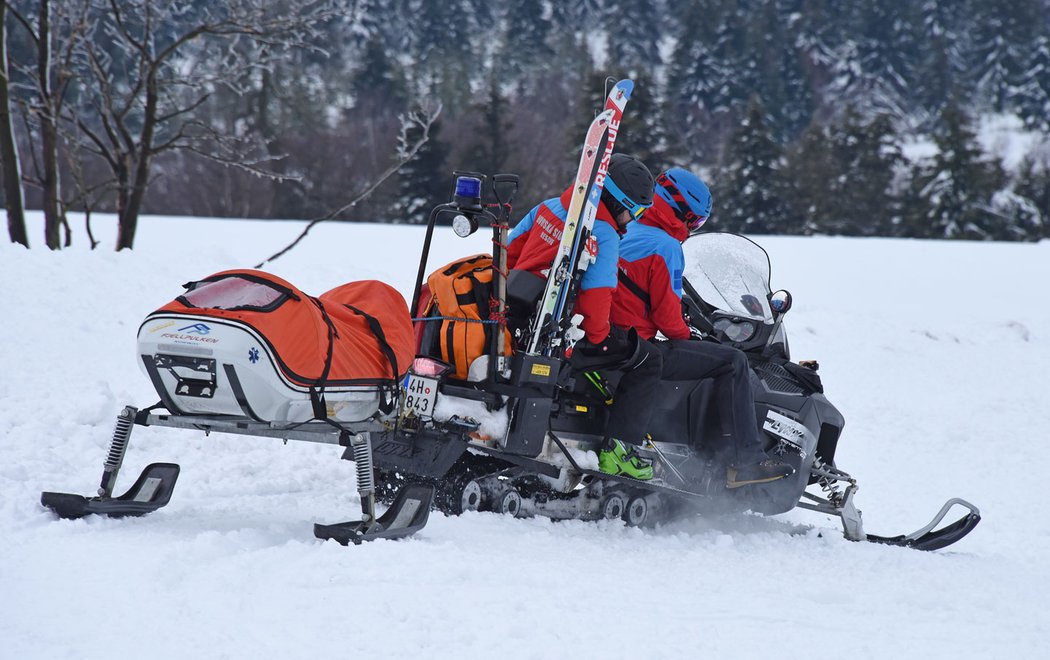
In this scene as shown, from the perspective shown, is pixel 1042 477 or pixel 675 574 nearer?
pixel 675 574

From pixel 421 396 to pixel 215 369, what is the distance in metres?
1.17

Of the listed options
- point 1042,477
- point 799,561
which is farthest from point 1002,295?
point 799,561

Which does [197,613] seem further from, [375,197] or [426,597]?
[375,197]

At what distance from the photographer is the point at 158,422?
150 inches

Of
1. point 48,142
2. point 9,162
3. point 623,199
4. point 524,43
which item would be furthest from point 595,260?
point 524,43

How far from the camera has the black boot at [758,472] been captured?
5.48 metres

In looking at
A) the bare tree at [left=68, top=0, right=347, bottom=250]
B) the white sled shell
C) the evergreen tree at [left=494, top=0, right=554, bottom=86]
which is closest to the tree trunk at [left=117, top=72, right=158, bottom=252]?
the bare tree at [left=68, top=0, right=347, bottom=250]

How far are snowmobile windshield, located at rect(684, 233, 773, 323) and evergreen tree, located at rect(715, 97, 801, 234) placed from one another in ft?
108

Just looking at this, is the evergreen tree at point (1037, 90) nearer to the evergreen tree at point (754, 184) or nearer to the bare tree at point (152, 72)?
the evergreen tree at point (754, 184)

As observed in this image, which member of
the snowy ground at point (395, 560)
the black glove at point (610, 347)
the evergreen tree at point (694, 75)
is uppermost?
the evergreen tree at point (694, 75)

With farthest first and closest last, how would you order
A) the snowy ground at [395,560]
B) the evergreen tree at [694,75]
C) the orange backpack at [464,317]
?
the evergreen tree at [694,75]
the orange backpack at [464,317]
the snowy ground at [395,560]

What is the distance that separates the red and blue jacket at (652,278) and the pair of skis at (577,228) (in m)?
0.48

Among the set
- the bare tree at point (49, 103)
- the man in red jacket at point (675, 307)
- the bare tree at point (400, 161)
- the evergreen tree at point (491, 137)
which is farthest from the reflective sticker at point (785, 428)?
the evergreen tree at point (491, 137)

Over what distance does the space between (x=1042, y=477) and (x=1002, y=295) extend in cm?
864
